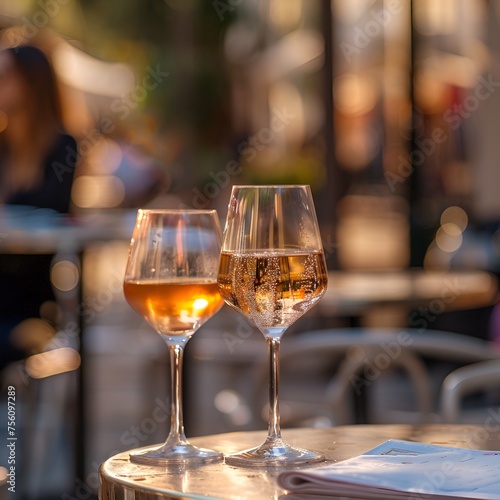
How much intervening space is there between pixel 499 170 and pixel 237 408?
15.5 ft

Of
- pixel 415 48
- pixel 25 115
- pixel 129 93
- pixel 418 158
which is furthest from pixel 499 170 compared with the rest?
pixel 25 115

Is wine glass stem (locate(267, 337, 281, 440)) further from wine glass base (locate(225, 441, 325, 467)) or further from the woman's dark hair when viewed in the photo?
the woman's dark hair

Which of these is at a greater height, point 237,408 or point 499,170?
point 499,170

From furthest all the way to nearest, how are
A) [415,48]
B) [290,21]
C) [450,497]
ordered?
[290,21], [415,48], [450,497]

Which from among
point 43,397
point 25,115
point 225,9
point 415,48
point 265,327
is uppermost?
point 225,9

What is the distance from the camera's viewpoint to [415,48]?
7.48 metres

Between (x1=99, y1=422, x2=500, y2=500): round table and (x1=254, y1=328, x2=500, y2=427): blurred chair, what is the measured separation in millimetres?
1041

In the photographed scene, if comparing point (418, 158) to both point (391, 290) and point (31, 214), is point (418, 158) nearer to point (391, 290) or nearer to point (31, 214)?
point (391, 290)

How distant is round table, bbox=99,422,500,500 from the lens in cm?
102
